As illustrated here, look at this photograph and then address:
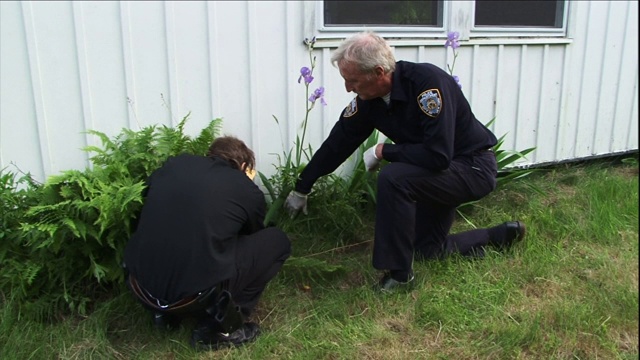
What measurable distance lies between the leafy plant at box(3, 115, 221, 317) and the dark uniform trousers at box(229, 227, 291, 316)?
1.80ft

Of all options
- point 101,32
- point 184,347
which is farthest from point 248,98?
point 184,347

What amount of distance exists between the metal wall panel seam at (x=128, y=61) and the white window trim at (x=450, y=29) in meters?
1.06

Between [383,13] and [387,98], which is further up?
[383,13]

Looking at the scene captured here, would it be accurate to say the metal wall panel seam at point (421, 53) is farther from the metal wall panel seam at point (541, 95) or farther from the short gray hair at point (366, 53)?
the short gray hair at point (366, 53)

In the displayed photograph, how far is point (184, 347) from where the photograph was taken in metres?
2.42

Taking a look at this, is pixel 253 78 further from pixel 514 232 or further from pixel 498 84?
pixel 498 84

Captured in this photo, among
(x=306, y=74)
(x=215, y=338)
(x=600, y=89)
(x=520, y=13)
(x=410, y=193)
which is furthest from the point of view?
(x=600, y=89)

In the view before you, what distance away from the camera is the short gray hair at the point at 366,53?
2551mm

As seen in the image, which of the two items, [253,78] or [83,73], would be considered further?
[253,78]

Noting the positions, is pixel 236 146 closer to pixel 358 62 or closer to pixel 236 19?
pixel 358 62

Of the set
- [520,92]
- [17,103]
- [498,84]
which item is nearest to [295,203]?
[17,103]

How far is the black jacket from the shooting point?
7.47 feet

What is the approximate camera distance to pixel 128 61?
3.02 metres

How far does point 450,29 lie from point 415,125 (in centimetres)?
143
